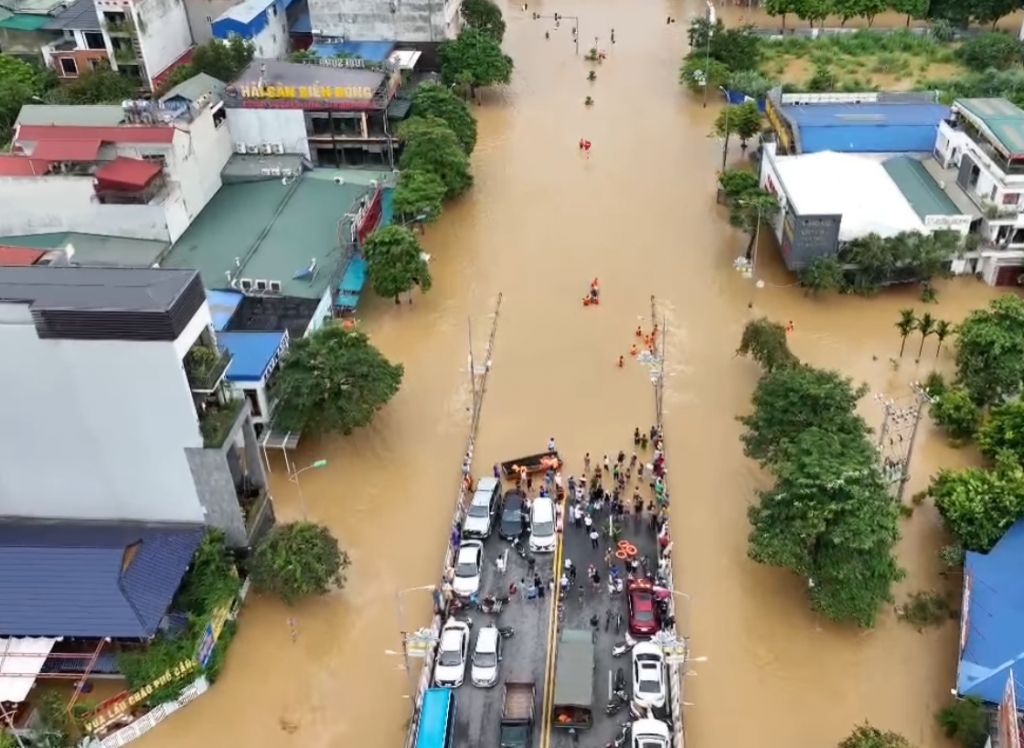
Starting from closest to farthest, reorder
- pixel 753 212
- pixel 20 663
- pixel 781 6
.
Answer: pixel 20 663, pixel 753 212, pixel 781 6

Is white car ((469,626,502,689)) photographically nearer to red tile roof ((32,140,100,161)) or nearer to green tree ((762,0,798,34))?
red tile roof ((32,140,100,161))

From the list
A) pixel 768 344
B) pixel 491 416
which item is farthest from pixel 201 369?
pixel 768 344

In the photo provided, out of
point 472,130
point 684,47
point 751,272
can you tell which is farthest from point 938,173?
point 684,47

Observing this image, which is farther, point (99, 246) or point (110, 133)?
point (99, 246)

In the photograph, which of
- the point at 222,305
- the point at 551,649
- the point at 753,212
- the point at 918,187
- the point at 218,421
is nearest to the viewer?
Answer: the point at 551,649

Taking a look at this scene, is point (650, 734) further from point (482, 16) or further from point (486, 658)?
point (482, 16)

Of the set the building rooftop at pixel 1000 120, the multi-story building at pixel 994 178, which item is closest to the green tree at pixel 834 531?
the multi-story building at pixel 994 178
